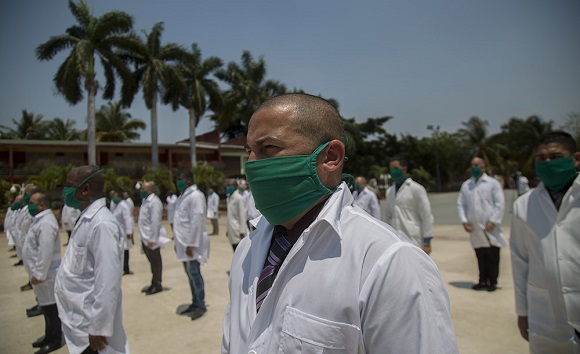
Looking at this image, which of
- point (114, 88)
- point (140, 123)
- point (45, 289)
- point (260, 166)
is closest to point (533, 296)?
point (260, 166)

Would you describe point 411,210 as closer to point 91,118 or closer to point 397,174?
point 397,174

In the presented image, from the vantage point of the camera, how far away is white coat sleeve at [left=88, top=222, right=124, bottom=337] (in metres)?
3.05

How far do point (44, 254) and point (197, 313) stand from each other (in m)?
2.21

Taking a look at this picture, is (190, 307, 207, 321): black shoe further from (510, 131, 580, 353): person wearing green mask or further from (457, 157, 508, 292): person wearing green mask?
(457, 157, 508, 292): person wearing green mask

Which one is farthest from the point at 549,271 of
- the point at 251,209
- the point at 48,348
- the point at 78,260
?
the point at 251,209

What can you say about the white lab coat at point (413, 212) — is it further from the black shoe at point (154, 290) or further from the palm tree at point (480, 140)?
the palm tree at point (480, 140)

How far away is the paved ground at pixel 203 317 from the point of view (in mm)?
4469

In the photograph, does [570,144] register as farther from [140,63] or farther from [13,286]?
[140,63]

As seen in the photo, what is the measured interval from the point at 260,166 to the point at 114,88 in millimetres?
27437

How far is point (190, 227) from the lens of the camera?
240 inches

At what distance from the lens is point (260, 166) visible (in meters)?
1.54

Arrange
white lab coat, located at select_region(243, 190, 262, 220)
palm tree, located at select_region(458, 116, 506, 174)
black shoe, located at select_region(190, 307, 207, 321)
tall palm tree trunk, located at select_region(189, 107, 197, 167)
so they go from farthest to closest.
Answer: palm tree, located at select_region(458, 116, 506, 174)
tall palm tree trunk, located at select_region(189, 107, 197, 167)
white lab coat, located at select_region(243, 190, 262, 220)
black shoe, located at select_region(190, 307, 207, 321)

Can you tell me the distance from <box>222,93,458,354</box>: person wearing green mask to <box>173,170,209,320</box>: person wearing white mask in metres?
4.16

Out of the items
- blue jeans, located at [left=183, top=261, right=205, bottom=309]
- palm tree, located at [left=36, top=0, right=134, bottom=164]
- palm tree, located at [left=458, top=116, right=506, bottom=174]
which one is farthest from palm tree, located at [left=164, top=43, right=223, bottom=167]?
palm tree, located at [left=458, top=116, right=506, bottom=174]
